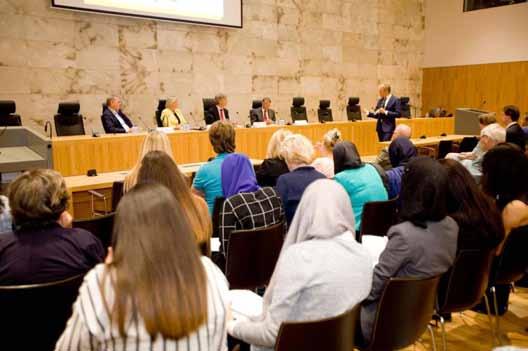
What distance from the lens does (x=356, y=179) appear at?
3.39 m

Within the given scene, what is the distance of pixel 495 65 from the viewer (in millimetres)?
12484

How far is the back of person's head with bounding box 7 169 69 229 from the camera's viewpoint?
181 cm

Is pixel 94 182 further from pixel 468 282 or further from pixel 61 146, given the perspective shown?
pixel 468 282

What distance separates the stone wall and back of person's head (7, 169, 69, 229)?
22.1ft

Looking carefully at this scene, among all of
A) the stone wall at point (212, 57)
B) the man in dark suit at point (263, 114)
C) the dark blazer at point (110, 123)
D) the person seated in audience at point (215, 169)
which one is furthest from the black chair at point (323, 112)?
the person seated in audience at point (215, 169)

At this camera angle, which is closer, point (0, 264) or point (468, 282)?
point (0, 264)

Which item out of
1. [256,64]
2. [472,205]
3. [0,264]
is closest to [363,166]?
[472,205]

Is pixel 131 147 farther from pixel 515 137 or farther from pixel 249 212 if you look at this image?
pixel 515 137

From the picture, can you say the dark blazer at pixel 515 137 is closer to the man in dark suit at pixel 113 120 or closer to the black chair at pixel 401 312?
the black chair at pixel 401 312

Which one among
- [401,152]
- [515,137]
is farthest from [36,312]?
[515,137]

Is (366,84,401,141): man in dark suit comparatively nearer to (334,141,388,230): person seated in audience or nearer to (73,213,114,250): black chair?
(334,141,388,230): person seated in audience

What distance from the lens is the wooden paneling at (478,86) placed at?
1211 cm

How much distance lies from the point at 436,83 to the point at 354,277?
13.6 m

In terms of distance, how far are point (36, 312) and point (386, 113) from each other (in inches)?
311
